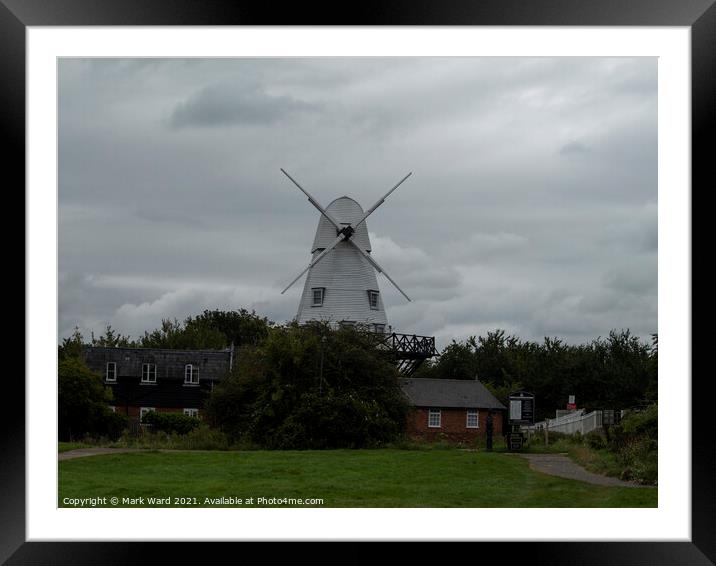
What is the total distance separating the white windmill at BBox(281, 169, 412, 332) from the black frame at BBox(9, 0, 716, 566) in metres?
16.3

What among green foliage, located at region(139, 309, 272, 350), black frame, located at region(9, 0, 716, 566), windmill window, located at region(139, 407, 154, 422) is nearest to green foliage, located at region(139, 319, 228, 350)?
green foliage, located at region(139, 309, 272, 350)

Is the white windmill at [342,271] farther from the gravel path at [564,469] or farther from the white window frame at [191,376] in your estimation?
the gravel path at [564,469]

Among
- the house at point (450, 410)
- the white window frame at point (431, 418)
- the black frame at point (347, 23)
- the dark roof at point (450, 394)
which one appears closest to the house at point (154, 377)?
the dark roof at point (450, 394)

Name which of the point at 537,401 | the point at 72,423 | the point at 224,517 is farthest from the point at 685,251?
the point at 537,401

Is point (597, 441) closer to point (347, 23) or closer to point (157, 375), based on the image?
point (347, 23)

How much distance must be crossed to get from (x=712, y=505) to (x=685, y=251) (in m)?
1.65

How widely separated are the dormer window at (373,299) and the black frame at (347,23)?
56.9ft

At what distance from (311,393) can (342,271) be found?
24.7 feet

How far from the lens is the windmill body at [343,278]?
22.4 metres

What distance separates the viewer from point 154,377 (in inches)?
809

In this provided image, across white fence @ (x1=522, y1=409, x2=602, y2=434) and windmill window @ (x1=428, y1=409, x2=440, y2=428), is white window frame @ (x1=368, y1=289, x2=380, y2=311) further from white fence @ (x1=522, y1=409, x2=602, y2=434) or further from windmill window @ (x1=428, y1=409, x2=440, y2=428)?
white fence @ (x1=522, y1=409, x2=602, y2=434)

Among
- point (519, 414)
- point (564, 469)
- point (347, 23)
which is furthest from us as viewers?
point (519, 414)

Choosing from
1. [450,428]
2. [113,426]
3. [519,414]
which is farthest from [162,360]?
[519,414]

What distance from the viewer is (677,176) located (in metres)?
5.66
